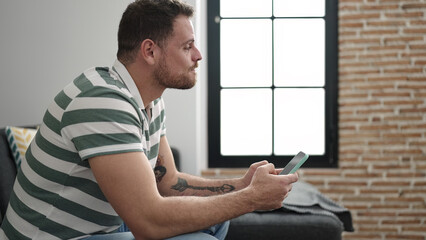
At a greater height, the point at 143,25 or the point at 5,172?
the point at 143,25

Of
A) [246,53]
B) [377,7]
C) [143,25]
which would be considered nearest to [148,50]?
[143,25]

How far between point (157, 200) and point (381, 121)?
2.57 m

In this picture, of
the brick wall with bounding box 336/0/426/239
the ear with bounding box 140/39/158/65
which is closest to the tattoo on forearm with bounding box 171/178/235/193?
the ear with bounding box 140/39/158/65

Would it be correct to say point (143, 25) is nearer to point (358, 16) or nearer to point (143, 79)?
point (143, 79)

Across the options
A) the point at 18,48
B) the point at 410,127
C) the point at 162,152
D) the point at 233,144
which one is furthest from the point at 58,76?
the point at 410,127

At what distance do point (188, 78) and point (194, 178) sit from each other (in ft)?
1.56

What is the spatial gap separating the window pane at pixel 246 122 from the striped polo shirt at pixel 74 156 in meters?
2.20

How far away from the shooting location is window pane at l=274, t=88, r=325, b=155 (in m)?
3.81

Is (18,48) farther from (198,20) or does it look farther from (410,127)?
(410,127)

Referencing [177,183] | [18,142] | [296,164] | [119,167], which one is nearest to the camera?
[119,167]

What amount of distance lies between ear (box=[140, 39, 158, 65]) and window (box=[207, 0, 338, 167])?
205 centimetres

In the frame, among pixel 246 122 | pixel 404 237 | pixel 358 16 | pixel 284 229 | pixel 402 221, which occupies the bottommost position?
pixel 404 237

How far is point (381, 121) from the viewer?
3668 millimetres

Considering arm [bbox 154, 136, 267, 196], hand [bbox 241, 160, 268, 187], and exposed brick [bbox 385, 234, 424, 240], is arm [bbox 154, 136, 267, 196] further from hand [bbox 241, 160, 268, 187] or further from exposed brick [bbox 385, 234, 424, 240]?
exposed brick [bbox 385, 234, 424, 240]
